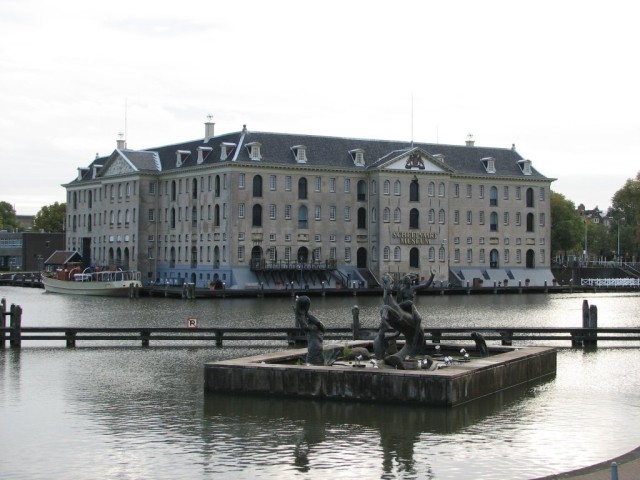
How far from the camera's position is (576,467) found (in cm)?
2277

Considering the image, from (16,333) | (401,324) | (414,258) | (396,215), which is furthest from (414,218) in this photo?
(401,324)

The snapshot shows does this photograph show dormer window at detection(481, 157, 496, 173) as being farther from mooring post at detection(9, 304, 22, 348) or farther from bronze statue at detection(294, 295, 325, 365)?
bronze statue at detection(294, 295, 325, 365)

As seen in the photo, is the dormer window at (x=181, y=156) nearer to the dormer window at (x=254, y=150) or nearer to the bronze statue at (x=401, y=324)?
the dormer window at (x=254, y=150)

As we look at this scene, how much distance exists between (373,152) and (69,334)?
3129 inches

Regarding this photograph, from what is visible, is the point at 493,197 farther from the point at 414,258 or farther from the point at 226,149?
the point at 226,149

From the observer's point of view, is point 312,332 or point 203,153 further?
point 203,153

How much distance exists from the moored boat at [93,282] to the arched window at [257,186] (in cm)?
1462

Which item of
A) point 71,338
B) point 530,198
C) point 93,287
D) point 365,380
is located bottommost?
point 365,380

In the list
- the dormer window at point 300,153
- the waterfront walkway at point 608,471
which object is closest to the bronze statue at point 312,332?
the waterfront walkway at point 608,471

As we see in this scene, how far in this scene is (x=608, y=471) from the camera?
67.9 ft

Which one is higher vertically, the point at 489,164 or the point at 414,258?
the point at 489,164

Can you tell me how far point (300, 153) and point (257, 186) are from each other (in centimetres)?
623

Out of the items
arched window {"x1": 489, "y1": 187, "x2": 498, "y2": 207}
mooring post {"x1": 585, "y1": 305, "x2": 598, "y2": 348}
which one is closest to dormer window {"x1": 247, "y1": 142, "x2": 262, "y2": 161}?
arched window {"x1": 489, "y1": 187, "x2": 498, "y2": 207}

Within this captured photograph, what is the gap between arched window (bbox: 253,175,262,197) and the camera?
115 meters
